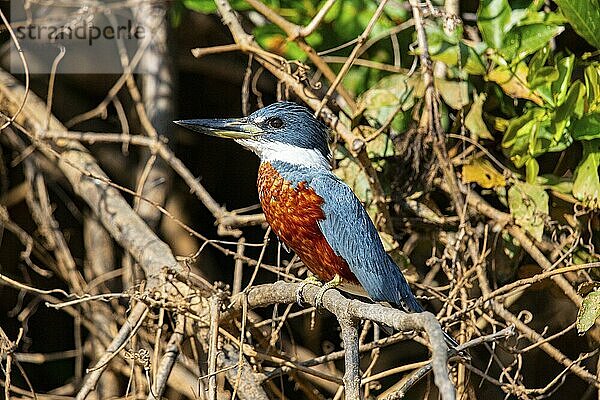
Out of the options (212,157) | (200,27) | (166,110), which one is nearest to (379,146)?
(166,110)

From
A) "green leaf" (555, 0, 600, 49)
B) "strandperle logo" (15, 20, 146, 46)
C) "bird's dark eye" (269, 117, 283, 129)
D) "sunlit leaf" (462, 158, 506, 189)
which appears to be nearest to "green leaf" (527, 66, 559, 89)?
"green leaf" (555, 0, 600, 49)

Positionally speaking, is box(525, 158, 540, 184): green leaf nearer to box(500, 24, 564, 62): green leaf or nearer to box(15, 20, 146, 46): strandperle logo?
box(500, 24, 564, 62): green leaf

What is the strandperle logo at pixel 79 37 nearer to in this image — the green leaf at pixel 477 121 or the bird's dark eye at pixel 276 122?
the bird's dark eye at pixel 276 122

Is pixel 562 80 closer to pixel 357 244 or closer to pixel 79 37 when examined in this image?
pixel 357 244

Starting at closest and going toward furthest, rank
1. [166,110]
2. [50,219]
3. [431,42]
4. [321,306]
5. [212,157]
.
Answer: [321,306]
[431,42]
[50,219]
[166,110]
[212,157]

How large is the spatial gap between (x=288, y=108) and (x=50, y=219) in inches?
47.5

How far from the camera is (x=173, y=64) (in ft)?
10.4

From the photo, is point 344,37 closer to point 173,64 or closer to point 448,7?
point 448,7

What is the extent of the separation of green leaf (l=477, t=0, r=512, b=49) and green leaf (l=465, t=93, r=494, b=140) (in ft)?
0.56

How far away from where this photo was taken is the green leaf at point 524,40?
7.22 ft

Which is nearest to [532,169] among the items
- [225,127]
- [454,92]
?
[454,92]

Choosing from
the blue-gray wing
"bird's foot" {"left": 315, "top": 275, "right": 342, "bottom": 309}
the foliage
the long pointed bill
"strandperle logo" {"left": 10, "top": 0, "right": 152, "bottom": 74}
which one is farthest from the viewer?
"strandperle logo" {"left": 10, "top": 0, "right": 152, "bottom": 74}

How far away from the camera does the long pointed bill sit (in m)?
2.06

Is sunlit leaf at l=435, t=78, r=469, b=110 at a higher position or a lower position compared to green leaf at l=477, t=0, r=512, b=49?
lower
